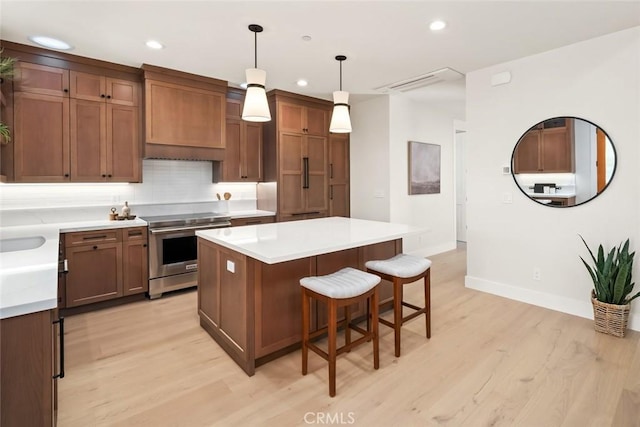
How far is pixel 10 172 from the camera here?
308 cm

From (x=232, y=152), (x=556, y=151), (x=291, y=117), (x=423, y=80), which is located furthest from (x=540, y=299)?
(x=232, y=152)

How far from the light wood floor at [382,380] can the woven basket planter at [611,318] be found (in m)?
0.08

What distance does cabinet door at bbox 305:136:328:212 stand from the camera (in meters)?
4.93

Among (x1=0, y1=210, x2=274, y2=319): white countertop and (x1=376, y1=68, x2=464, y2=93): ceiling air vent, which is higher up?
(x1=376, y1=68, x2=464, y2=93): ceiling air vent

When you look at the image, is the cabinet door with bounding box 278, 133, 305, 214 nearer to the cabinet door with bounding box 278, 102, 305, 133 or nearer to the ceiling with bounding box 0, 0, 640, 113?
the cabinet door with bounding box 278, 102, 305, 133

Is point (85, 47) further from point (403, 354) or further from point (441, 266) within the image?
point (441, 266)

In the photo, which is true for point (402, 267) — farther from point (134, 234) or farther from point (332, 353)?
point (134, 234)

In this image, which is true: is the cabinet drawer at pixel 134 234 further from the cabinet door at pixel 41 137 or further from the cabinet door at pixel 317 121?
the cabinet door at pixel 317 121

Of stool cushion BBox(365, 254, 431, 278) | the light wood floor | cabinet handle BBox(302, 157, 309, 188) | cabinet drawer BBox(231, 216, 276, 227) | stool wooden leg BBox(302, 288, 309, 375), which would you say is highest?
cabinet handle BBox(302, 157, 309, 188)

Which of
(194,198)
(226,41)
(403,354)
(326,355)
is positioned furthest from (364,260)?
(194,198)

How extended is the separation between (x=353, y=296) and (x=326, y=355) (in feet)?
1.29

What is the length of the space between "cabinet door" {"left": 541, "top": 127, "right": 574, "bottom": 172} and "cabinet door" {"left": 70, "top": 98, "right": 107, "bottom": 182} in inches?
177

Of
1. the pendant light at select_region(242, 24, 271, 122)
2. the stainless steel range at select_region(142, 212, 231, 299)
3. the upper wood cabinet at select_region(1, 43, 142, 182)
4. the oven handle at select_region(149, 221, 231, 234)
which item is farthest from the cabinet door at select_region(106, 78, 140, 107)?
the pendant light at select_region(242, 24, 271, 122)

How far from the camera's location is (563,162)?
129 inches
